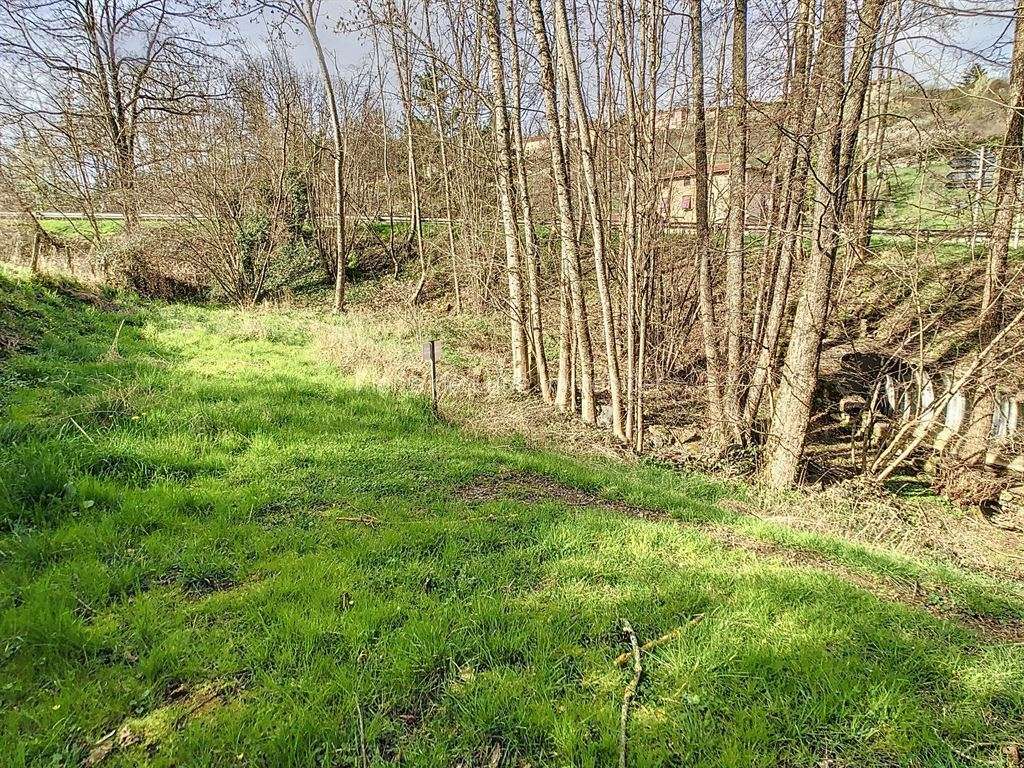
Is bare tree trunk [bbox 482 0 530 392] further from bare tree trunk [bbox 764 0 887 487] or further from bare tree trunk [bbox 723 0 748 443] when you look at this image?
bare tree trunk [bbox 764 0 887 487]

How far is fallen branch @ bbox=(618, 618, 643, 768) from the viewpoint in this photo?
2.03 metres

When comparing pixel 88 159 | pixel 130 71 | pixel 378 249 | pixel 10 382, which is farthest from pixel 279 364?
pixel 130 71

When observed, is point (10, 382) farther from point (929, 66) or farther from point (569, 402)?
point (929, 66)

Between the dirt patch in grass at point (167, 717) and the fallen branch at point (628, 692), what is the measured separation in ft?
5.56

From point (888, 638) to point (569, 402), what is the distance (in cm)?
619

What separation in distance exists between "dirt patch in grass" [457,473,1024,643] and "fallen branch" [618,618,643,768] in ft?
6.43

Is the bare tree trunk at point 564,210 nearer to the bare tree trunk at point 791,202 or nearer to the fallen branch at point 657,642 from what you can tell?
the bare tree trunk at point 791,202

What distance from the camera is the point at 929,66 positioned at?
5.13 meters

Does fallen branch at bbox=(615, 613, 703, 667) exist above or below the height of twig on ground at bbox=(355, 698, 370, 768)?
below

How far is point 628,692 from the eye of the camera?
2.33 meters

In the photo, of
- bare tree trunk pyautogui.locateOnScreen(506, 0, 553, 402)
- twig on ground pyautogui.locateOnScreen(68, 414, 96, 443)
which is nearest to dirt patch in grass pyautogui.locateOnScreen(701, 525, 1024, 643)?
bare tree trunk pyautogui.locateOnScreen(506, 0, 553, 402)

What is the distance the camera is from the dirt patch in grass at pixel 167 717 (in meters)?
1.97

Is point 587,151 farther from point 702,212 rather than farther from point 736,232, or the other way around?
point 736,232

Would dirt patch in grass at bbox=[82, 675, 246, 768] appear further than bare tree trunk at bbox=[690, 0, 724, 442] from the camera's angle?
No
